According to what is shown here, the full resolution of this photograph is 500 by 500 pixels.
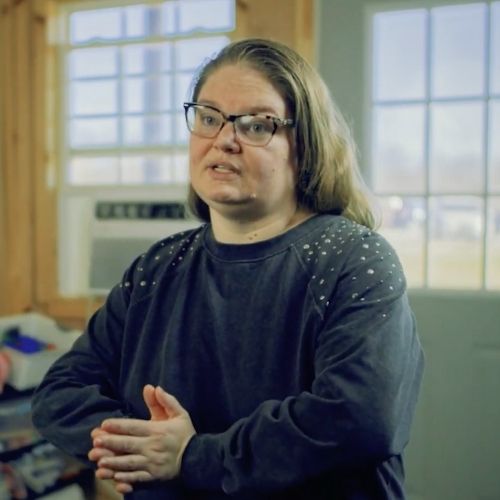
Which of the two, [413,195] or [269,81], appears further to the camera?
[413,195]

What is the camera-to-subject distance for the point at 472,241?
2.37 m

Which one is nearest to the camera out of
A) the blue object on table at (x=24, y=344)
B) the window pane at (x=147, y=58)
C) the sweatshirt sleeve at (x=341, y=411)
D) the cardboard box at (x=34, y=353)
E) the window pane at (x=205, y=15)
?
the sweatshirt sleeve at (x=341, y=411)

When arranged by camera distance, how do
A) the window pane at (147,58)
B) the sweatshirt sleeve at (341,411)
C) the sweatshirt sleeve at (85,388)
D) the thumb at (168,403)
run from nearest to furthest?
1. the sweatshirt sleeve at (341,411)
2. the thumb at (168,403)
3. the sweatshirt sleeve at (85,388)
4. the window pane at (147,58)

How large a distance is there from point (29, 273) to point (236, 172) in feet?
6.85

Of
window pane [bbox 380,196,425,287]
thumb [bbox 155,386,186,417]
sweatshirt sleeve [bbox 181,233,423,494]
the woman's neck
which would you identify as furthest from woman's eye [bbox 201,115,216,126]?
window pane [bbox 380,196,425,287]

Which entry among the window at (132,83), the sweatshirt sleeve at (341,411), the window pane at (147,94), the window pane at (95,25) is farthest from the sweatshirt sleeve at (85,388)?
the window pane at (95,25)

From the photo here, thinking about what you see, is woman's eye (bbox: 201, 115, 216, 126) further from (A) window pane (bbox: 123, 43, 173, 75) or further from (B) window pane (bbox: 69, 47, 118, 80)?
(B) window pane (bbox: 69, 47, 118, 80)

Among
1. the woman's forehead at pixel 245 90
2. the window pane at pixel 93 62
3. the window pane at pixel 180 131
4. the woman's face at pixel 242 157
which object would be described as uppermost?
the window pane at pixel 93 62

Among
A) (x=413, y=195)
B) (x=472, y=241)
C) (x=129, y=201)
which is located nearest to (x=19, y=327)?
(x=129, y=201)

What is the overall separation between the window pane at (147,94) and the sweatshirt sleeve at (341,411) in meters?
1.96

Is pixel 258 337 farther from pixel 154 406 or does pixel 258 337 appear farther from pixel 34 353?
pixel 34 353

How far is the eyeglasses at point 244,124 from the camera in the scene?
1061 mm

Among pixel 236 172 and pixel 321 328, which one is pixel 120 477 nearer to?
pixel 321 328

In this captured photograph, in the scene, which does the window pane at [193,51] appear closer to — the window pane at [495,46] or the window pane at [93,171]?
the window pane at [93,171]
